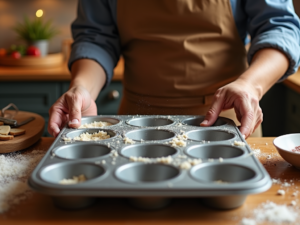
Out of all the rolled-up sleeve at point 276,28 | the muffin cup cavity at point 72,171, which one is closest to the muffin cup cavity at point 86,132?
the muffin cup cavity at point 72,171

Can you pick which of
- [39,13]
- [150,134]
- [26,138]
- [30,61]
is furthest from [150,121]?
[39,13]

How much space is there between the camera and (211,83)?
1.28m

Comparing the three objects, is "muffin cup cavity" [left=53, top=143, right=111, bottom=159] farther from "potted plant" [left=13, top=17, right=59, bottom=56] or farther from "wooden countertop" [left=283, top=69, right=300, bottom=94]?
"potted plant" [left=13, top=17, right=59, bottom=56]

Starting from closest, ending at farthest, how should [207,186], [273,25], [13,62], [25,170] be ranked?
1. [207,186]
2. [25,170]
3. [273,25]
4. [13,62]

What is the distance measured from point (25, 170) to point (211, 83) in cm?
68

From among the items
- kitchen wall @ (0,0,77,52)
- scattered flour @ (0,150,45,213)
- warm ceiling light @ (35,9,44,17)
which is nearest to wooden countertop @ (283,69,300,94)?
scattered flour @ (0,150,45,213)

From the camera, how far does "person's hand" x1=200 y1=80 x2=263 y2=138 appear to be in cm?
95

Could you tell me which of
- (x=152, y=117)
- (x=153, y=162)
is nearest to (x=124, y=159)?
(x=153, y=162)

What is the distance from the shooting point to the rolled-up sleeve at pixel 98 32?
1321 mm

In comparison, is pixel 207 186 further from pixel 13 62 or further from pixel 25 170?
pixel 13 62

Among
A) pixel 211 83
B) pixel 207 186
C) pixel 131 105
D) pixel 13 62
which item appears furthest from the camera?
pixel 13 62

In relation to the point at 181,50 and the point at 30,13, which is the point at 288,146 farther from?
the point at 30,13

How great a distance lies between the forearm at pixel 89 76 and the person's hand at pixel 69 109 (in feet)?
0.22

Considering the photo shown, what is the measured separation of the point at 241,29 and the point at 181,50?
234mm
